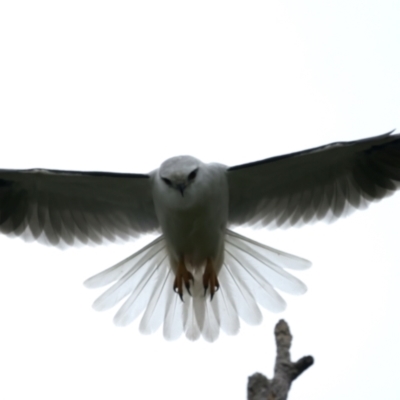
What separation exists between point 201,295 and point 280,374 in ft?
9.40

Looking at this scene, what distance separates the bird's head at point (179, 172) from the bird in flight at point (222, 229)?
1.14ft

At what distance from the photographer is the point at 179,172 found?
6074mm

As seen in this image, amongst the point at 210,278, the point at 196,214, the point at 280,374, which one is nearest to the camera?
the point at 280,374

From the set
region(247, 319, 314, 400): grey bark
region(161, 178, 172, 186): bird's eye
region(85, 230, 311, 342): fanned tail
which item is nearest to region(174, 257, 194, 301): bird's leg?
region(85, 230, 311, 342): fanned tail

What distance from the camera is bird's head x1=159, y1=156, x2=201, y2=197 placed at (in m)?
6.05

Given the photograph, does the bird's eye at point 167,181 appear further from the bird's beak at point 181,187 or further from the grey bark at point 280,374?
the grey bark at point 280,374

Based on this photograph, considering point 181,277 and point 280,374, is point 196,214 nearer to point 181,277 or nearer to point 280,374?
point 181,277

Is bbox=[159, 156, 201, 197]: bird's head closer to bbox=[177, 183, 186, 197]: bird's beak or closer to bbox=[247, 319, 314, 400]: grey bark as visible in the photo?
bbox=[177, 183, 186, 197]: bird's beak

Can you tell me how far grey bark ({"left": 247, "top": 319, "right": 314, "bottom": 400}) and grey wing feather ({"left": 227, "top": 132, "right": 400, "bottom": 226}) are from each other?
238 centimetres

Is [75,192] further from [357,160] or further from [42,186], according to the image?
[357,160]

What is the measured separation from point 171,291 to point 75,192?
3.54 feet

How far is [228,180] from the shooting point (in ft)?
21.6

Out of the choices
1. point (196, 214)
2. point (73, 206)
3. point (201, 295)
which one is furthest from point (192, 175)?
point (73, 206)

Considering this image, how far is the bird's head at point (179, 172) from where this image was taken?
605cm
